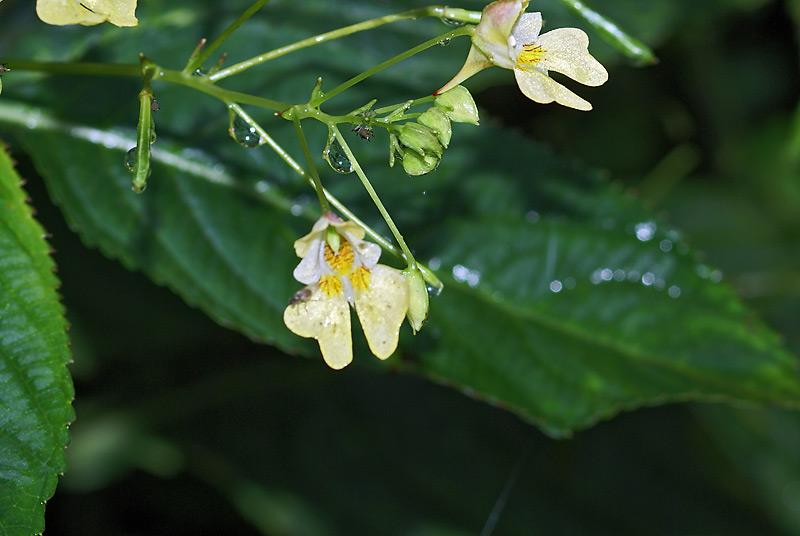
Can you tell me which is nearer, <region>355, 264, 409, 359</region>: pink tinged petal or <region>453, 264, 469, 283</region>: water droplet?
<region>355, 264, 409, 359</region>: pink tinged petal

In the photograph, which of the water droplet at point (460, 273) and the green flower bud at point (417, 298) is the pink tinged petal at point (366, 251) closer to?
the green flower bud at point (417, 298)

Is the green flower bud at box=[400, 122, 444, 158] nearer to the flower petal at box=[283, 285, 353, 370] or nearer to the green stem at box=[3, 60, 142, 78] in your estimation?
the flower petal at box=[283, 285, 353, 370]

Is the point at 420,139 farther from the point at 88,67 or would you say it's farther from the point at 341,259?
the point at 88,67

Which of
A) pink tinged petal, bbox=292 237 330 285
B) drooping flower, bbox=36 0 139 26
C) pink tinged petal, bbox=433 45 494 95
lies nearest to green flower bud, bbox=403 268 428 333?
pink tinged petal, bbox=292 237 330 285

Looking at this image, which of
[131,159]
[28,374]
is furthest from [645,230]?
[28,374]

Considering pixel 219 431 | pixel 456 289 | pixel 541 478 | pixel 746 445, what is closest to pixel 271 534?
pixel 219 431

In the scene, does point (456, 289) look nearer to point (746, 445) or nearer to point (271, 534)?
point (271, 534)

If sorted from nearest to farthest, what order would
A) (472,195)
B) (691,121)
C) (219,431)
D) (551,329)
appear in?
1. (551,329)
2. (472,195)
3. (219,431)
4. (691,121)
